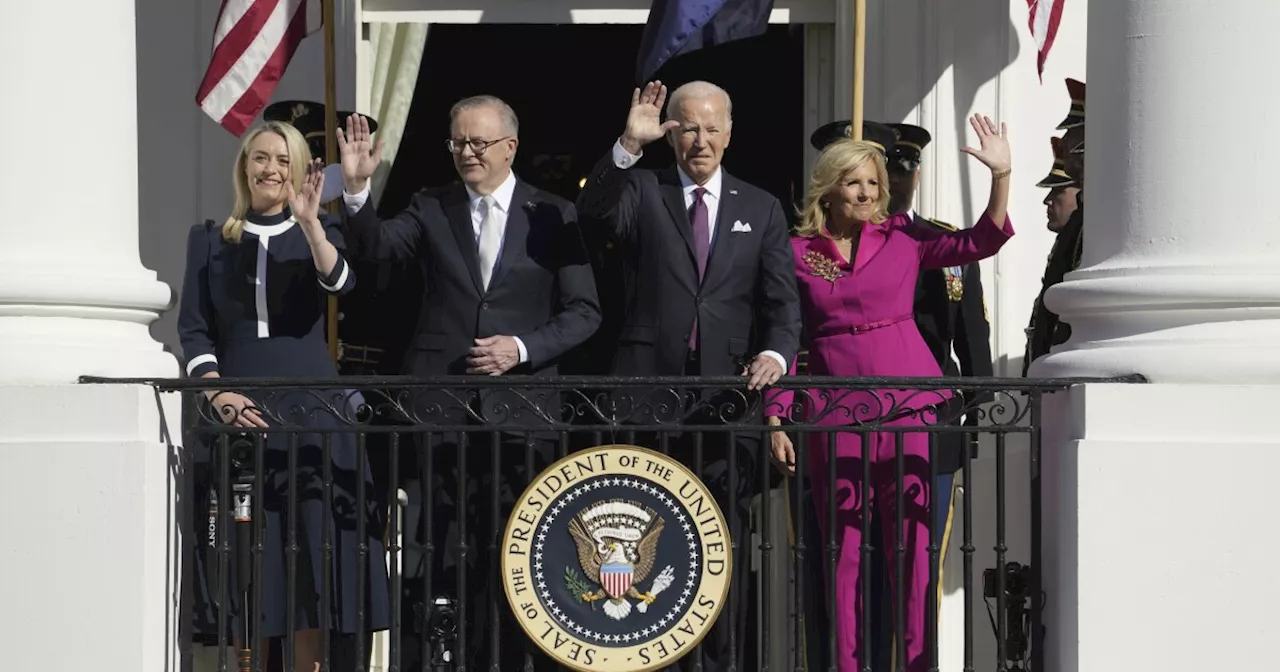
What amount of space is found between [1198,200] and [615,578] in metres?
2.27

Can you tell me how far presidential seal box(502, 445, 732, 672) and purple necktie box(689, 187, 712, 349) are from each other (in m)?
0.79

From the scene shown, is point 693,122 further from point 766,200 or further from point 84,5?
point 84,5

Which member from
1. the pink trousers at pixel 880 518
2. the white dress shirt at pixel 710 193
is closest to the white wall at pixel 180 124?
the white dress shirt at pixel 710 193

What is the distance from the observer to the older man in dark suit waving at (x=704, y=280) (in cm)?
771

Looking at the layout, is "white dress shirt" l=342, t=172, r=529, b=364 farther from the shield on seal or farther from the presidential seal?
the shield on seal

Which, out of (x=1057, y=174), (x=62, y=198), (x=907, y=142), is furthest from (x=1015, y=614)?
(x=62, y=198)

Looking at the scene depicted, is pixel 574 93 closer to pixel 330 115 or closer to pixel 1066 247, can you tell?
pixel 330 115

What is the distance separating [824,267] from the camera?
7.82m

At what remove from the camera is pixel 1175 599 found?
718cm

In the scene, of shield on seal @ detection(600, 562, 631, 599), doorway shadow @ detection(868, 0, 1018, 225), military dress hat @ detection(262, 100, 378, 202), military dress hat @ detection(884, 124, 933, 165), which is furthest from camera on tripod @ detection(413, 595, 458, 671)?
doorway shadow @ detection(868, 0, 1018, 225)

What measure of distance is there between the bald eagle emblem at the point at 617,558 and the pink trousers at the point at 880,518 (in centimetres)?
63

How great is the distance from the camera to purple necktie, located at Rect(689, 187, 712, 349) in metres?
7.78

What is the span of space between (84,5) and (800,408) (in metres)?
2.75

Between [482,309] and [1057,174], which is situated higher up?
[1057,174]
